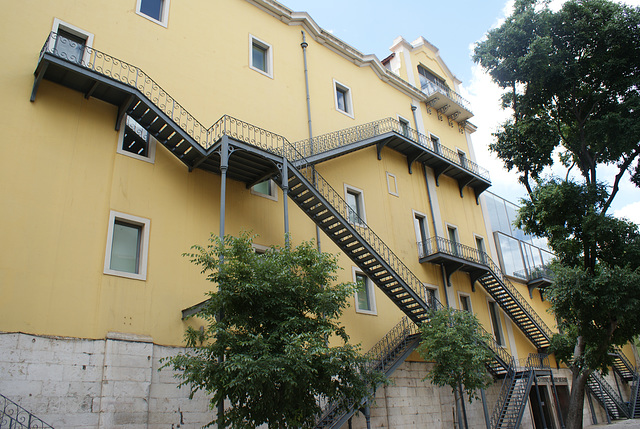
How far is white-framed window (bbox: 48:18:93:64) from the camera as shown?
43.2ft

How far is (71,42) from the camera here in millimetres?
13570

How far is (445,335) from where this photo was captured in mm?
16203

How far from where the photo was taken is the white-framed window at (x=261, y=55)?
1930 centimetres

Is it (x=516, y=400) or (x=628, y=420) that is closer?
(x=516, y=400)

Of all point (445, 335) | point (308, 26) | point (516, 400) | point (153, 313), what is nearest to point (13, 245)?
point (153, 313)

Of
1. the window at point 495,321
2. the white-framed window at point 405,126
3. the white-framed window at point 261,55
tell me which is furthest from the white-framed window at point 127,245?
the window at point 495,321

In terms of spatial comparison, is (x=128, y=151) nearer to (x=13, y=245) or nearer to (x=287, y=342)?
(x=13, y=245)

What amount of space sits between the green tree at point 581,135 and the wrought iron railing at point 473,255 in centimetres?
353

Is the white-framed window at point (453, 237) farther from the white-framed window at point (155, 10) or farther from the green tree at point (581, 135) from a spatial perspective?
the white-framed window at point (155, 10)

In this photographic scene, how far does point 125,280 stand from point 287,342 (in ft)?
17.1

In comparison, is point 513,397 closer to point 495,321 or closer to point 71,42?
Result: point 495,321

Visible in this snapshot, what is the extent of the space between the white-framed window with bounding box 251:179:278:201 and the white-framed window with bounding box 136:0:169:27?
21.6 ft

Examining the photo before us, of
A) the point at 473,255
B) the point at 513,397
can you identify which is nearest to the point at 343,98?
the point at 473,255

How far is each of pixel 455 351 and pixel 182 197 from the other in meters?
10.6
